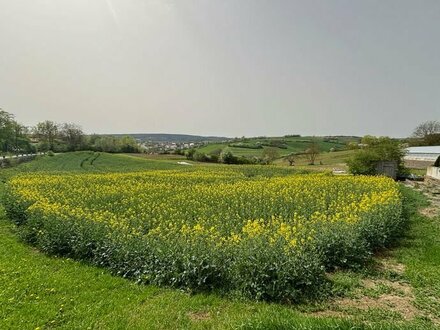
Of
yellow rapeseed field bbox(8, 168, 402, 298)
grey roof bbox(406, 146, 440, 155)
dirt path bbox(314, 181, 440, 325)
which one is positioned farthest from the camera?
grey roof bbox(406, 146, 440, 155)

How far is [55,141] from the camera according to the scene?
10969 cm

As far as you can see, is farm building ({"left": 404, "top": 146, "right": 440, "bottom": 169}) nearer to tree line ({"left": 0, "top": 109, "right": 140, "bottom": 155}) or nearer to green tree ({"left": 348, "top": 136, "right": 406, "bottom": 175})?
green tree ({"left": 348, "top": 136, "right": 406, "bottom": 175})

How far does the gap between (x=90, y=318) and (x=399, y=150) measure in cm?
3636

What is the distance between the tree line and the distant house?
80.6 metres

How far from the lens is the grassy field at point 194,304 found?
508 centimetres

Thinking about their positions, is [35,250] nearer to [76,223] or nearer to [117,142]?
[76,223]

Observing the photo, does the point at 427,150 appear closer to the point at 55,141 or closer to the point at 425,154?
the point at 425,154

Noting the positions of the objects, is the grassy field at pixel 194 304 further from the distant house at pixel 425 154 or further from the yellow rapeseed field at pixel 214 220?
the distant house at pixel 425 154

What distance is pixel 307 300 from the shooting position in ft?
19.7

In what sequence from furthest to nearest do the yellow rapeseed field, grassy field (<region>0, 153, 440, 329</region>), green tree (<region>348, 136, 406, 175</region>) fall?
green tree (<region>348, 136, 406, 175</region>), the yellow rapeseed field, grassy field (<region>0, 153, 440, 329</region>)

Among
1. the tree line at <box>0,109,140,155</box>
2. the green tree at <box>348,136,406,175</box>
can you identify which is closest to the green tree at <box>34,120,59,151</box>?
the tree line at <box>0,109,140,155</box>

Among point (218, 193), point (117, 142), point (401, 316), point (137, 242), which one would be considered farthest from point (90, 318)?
point (117, 142)

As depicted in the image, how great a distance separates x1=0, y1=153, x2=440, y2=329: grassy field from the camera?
5.08m

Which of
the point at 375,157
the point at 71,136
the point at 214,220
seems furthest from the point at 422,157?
the point at 71,136
